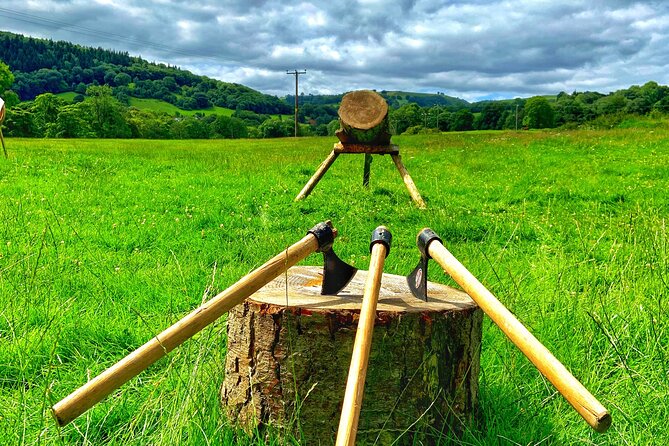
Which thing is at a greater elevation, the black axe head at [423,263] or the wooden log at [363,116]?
the wooden log at [363,116]

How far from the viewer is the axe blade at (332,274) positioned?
2.63 m

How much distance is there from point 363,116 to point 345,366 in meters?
7.01

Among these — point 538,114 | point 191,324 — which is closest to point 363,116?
point 191,324

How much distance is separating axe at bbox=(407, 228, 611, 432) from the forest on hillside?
37.3 feet

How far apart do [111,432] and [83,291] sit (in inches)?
74.4

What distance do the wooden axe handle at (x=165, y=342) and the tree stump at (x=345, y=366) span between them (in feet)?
0.49

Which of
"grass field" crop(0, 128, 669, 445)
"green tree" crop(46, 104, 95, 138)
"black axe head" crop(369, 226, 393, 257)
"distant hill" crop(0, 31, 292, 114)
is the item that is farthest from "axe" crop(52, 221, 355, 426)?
"distant hill" crop(0, 31, 292, 114)

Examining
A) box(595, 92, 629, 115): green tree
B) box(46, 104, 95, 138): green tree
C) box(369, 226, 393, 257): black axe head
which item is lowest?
box(46, 104, 95, 138): green tree

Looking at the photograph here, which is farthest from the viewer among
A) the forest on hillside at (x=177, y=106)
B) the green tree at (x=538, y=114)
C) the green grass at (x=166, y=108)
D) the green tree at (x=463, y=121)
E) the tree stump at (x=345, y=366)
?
the green grass at (x=166, y=108)

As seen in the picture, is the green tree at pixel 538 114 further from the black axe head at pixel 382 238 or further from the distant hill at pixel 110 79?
the black axe head at pixel 382 238

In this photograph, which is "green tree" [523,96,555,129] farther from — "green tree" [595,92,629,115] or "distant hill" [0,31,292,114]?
"distant hill" [0,31,292,114]

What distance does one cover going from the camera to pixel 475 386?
2623 millimetres

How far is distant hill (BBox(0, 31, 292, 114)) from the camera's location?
14962 centimetres

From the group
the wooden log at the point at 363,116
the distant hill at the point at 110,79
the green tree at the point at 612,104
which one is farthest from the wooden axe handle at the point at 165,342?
the distant hill at the point at 110,79
